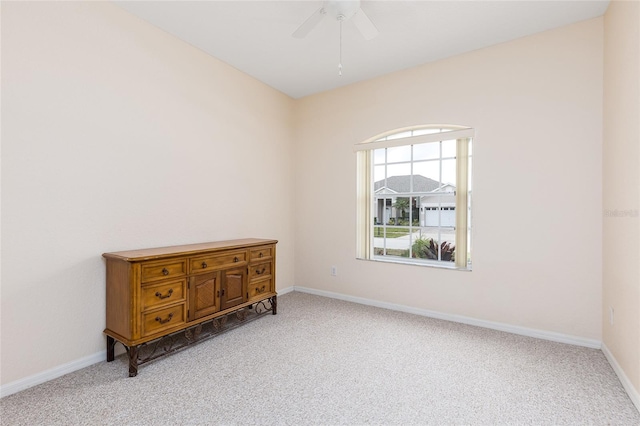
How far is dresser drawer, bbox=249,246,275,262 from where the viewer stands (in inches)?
124

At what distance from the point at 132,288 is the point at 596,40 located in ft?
14.3

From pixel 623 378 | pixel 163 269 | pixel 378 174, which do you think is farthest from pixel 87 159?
pixel 623 378

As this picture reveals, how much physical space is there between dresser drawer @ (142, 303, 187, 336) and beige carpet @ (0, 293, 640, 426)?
0.93ft

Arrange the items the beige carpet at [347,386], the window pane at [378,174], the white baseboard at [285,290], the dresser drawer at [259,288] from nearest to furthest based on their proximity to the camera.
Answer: the beige carpet at [347,386], the dresser drawer at [259,288], the window pane at [378,174], the white baseboard at [285,290]

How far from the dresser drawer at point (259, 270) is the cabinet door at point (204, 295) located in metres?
0.44

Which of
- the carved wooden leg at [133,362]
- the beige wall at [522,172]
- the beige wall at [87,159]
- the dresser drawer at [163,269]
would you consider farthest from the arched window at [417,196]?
the carved wooden leg at [133,362]

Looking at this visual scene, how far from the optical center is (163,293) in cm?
230

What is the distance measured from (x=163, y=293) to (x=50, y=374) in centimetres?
89

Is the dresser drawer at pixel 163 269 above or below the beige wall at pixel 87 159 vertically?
below

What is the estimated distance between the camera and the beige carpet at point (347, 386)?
169cm

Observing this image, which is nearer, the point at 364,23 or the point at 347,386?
the point at 347,386

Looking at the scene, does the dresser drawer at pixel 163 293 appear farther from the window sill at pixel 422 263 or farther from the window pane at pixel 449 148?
the window pane at pixel 449 148

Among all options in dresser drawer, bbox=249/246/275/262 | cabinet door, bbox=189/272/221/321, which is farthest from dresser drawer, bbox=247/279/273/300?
cabinet door, bbox=189/272/221/321

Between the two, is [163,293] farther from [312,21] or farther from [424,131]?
[424,131]
